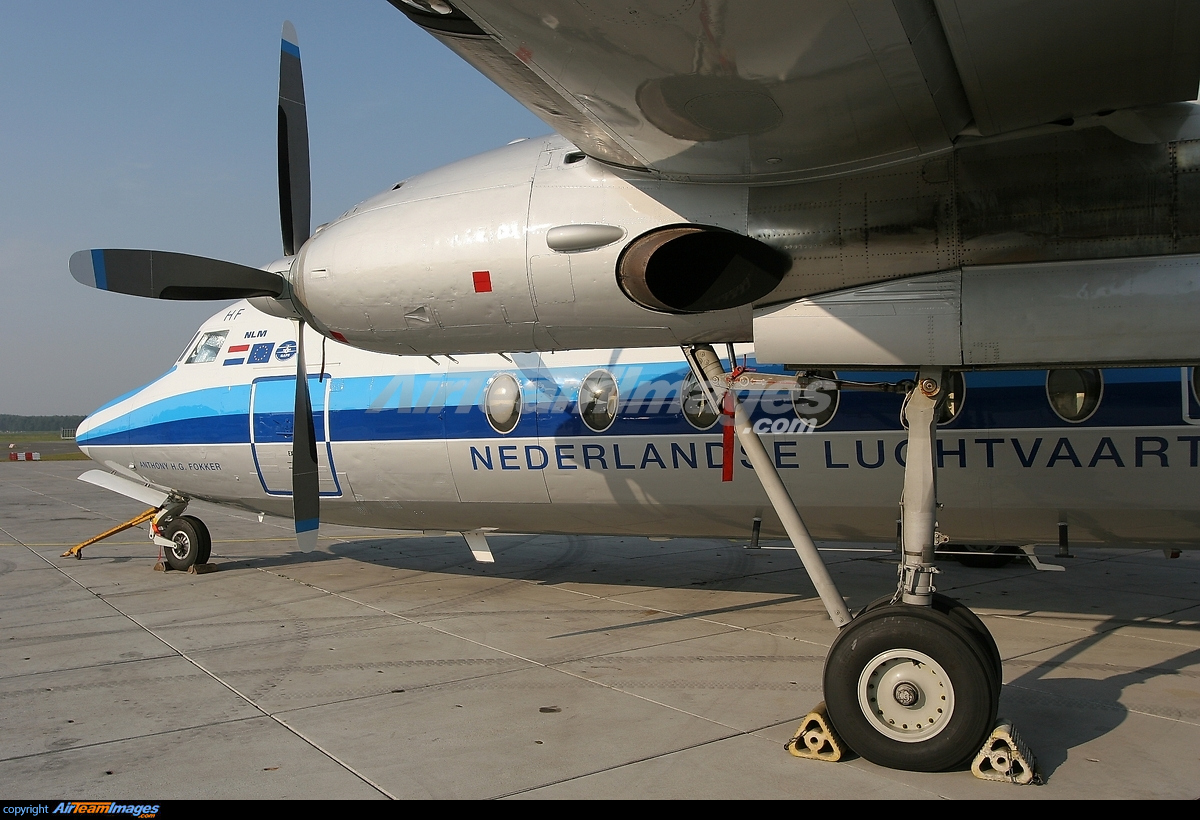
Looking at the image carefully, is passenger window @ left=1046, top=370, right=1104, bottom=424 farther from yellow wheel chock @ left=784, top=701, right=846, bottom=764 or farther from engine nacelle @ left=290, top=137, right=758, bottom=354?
yellow wheel chock @ left=784, top=701, right=846, bottom=764

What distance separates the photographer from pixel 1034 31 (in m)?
4.13

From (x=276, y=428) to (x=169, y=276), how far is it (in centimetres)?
489

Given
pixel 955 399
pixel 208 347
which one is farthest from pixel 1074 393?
pixel 208 347

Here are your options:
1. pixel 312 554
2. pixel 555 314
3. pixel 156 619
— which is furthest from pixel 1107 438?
pixel 312 554

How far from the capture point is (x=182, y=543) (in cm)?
1326

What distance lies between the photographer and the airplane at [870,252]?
4.36m

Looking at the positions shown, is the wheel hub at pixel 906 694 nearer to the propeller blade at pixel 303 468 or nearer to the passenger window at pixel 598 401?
the passenger window at pixel 598 401

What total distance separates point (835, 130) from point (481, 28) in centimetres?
208

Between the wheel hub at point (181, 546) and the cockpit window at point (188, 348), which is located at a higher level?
the cockpit window at point (188, 348)

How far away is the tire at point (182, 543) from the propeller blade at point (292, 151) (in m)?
6.39

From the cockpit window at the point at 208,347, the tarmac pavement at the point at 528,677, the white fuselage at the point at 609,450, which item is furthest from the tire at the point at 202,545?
the cockpit window at the point at 208,347

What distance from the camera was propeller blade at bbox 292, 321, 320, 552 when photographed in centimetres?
889

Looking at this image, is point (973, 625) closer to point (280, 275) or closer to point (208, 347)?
point (280, 275)

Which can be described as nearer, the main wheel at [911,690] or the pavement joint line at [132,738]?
the main wheel at [911,690]
